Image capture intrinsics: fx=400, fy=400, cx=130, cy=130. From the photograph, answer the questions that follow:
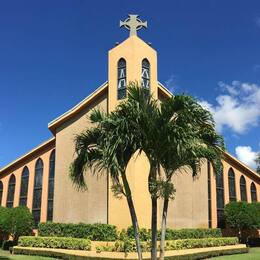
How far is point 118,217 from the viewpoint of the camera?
2486cm

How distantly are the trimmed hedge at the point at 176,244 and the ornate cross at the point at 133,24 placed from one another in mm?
14304

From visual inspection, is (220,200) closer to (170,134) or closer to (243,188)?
(243,188)

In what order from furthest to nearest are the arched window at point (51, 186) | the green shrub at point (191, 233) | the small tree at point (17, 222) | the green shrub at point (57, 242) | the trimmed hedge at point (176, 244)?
1. the arched window at point (51, 186)
2. the small tree at point (17, 222)
3. the green shrub at point (191, 233)
4. the green shrub at point (57, 242)
5. the trimmed hedge at point (176, 244)

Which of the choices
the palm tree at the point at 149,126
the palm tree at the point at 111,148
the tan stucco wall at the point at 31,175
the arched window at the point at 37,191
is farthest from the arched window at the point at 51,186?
the palm tree at the point at 149,126

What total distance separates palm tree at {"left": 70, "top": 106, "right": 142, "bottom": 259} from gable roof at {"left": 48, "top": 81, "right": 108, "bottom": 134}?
1403cm

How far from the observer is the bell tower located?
2698 centimetres

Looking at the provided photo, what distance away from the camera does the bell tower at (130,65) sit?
1062 inches

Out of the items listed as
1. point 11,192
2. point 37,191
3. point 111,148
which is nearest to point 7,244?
point 37,191

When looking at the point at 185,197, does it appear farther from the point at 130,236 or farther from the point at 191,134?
the point at 191,134

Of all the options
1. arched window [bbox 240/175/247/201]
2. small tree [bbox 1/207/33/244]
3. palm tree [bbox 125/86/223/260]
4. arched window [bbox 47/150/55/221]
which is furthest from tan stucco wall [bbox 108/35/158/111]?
Result: arched window [bbox 240/175/247/201]

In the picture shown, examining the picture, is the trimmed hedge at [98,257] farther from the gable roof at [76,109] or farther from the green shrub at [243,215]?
the gable roof at [76,109]

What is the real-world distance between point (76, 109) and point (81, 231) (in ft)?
30.8

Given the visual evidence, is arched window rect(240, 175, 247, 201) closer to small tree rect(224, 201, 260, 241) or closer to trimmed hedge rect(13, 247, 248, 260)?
small tree rect(224, 201, 260, 241)

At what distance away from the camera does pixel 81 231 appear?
25.5 metres
